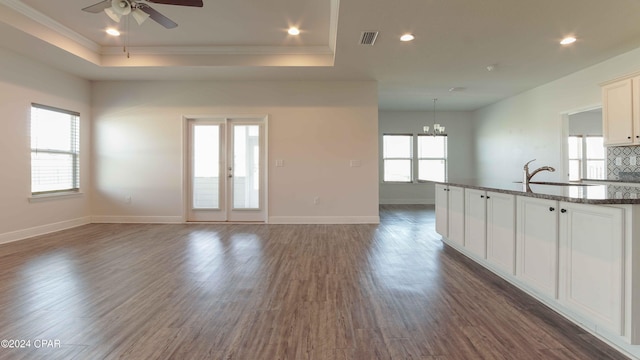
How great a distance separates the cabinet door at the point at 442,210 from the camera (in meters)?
3.99

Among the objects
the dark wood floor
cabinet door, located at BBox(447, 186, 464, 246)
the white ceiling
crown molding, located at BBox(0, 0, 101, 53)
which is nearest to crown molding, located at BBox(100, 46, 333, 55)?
the white ceiling

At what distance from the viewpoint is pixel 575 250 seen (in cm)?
192

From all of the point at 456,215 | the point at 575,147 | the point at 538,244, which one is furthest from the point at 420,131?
the point at 538,244

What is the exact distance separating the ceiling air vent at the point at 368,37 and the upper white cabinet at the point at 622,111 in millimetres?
3524

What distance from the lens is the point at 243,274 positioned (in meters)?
2.99

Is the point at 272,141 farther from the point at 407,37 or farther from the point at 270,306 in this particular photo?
the point at 270,306

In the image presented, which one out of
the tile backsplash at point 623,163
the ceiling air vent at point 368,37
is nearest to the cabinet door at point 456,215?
the ceiling air vent at point 368,37

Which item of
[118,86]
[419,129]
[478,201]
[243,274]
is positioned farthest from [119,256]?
[419,129]

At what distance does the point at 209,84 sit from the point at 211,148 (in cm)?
126

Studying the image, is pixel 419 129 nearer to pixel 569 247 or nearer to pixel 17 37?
pixel 569 247

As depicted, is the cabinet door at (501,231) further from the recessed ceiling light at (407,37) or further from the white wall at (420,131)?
the white wall at (420,131)

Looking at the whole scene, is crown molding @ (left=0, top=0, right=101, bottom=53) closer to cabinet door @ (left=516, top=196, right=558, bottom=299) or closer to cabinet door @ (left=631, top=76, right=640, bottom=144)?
cabinet door @ (left=516, top=196, right=558, bottom=299)

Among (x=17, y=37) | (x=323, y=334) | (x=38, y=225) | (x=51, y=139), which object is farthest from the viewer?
(x=51, y=139)

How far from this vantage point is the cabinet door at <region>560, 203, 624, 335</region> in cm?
165
